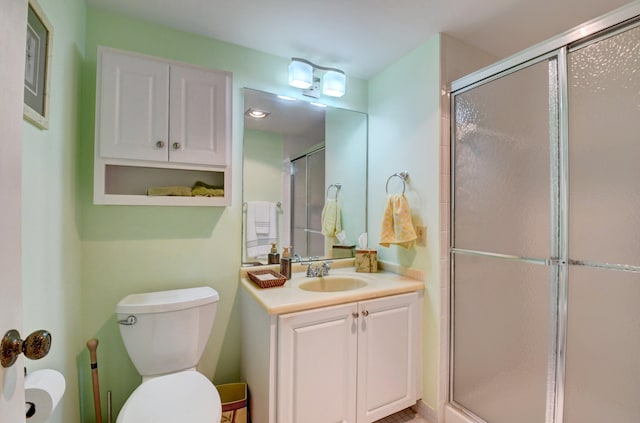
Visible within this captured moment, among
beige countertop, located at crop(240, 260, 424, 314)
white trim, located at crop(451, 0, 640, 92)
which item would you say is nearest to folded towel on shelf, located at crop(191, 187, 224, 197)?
beige countertop, located at crop(240, 260, 424, 314)

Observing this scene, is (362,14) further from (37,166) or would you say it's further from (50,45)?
(37,166)

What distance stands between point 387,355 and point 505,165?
120cm

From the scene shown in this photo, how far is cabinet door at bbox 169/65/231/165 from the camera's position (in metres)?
1.51

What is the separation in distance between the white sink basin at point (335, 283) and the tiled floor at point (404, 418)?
0.80 m

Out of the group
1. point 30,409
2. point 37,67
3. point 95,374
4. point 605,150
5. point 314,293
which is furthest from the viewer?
point 314,293

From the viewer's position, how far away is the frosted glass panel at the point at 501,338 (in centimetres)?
135

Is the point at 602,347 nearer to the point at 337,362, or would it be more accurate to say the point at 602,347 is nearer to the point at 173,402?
the point at 337,362

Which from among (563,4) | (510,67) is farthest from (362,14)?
(563,4)

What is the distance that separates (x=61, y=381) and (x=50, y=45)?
1.21 m

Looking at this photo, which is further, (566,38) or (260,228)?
(260,228)

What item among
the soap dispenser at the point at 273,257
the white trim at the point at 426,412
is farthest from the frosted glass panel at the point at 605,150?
the soap dispenser at the point at 273,257

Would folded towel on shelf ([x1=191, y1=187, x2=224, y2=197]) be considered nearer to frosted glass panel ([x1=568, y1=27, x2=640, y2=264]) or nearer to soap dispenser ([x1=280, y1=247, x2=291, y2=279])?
soap dispenser ([x1=280, y1=247, x2=291, y2=279])

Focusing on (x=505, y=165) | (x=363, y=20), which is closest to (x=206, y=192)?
(x=363, y=20)

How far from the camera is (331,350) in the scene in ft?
4.73
